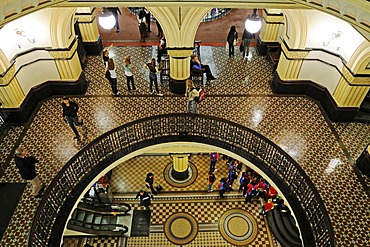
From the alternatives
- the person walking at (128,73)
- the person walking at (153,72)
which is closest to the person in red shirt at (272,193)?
the person walking at (153,72)

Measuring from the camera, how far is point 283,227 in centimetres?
1015

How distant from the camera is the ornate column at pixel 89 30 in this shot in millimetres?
10250

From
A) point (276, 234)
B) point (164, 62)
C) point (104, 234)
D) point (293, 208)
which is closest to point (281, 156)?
point (293, 208)

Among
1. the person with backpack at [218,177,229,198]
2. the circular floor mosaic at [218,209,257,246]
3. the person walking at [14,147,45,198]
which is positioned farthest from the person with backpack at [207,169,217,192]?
the person walking at [14,147,45,198]

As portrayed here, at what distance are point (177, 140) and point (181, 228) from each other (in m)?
3.96

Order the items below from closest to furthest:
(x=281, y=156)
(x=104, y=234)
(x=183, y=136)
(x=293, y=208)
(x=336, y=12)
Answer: (x=336, y=12) → (x=293, y=208) → (x=281, y=156) → (x=183, y=136) → (x=104, y=234)

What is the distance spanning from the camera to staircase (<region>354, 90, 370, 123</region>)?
8820 mm

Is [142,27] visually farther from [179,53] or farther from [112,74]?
[179,53]

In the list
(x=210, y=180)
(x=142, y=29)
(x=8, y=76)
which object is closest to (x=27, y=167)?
(x=8, y=76)

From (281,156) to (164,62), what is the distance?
16.6 ft

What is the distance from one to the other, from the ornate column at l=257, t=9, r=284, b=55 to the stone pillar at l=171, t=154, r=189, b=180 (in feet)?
14.7

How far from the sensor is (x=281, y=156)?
24.6 feet

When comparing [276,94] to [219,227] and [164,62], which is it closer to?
[164,62]

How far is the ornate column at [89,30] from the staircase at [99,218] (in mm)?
5058
